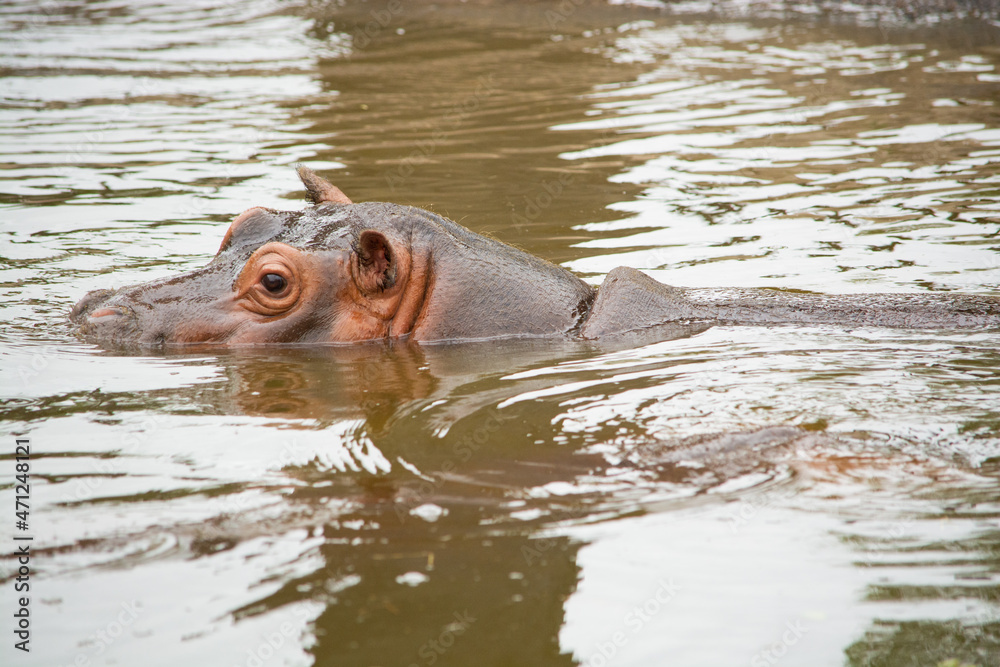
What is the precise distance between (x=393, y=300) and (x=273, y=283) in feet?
2.33

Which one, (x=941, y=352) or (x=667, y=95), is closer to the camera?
(x=941, y=352)

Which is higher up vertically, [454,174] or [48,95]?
[48,95]

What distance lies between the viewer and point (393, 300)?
6363 mm

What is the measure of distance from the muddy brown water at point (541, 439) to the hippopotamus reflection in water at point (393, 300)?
0.16 meters

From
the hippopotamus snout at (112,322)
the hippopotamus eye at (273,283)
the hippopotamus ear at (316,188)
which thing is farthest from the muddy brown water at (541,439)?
the hippopotamus ear at (316,188)

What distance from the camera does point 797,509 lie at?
411 centimetres

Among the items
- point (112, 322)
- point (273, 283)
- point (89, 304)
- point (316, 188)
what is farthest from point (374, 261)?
point (89, 304)

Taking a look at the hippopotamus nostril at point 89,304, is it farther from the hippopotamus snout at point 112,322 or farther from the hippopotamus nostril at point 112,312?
the hippopotamus nostril at point 112,312

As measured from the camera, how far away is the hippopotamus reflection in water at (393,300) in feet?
20.2

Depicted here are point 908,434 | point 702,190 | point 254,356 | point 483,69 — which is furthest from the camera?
point 483,69

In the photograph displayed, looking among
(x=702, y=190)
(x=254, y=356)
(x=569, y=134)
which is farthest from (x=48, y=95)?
(x=254, y=356)

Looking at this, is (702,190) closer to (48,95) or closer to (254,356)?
(254,356)

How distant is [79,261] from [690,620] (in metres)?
6.58

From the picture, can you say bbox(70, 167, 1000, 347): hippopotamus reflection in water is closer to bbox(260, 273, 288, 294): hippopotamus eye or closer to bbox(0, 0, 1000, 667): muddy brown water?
bbox(260, 273, 288, 294): hippopotamus eye
